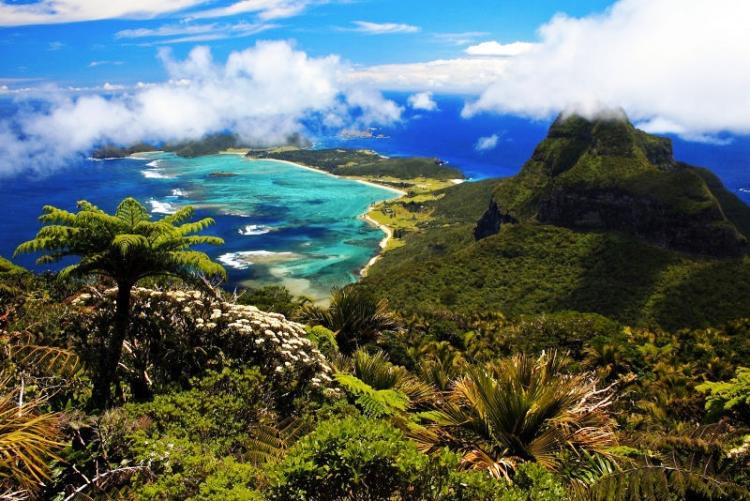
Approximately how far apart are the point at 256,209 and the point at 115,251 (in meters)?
123

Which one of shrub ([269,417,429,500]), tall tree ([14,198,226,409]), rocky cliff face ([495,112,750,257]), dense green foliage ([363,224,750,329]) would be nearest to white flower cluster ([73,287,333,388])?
tall tree ([14,198,226,409])

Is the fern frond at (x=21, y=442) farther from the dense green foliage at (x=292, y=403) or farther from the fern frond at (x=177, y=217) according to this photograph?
the fern frond at (x=177, y=217)

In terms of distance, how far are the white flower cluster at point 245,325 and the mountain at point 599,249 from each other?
103 ft

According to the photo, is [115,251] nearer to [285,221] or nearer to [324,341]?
[324,341]

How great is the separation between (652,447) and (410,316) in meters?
20.6

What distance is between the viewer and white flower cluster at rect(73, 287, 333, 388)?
10250mm

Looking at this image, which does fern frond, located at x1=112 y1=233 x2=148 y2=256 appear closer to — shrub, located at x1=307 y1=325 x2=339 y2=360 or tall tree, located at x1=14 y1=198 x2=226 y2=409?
tall tree, located at x1=14 y1=198 x2=226 y2=409

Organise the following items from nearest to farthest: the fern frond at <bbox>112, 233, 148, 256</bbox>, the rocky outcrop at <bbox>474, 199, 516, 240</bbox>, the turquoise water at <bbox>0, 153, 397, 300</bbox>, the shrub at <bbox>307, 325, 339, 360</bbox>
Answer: the fern frond at <bbox>112, 233, 148, 256</bbox> < the shrub at <bbox>307, 325, 339, 360</bbox> < the turquoise water at <bbox>0, 153, 397, 300</bbox> < the rocky outcrop at <bbox>474, 199, 516, 240</bbox>

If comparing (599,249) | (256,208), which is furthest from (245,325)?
(256,208)

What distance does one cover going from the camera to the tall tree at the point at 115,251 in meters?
9.15

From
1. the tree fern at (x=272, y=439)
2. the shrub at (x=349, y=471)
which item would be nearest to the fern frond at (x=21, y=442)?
the shrub at (x=349, y=471)

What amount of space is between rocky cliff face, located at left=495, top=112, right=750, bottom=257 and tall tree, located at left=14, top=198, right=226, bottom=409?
6788 cm

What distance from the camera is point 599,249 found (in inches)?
2539

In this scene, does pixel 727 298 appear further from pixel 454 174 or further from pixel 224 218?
pixel 454 174
